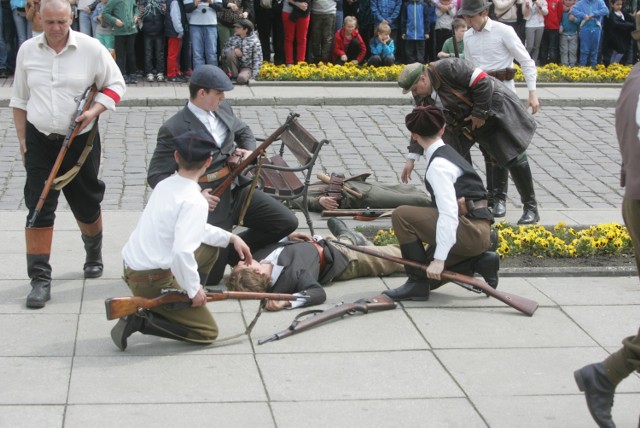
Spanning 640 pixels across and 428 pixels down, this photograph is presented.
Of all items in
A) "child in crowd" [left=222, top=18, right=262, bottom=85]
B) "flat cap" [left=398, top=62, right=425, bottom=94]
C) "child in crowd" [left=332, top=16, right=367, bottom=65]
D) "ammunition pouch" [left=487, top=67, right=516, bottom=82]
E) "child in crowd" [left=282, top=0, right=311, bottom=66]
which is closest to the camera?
"flat cap" [left=398, top=62, right=425, bottom=94]

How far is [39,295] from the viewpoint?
6.67 m

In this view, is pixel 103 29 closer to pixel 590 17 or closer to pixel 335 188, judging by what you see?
pixel 335 188

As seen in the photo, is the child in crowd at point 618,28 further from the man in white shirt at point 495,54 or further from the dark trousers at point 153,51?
the man in white shirt at point 495,54

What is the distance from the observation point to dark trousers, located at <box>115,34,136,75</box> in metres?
15.1

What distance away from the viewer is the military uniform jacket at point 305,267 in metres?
6.69

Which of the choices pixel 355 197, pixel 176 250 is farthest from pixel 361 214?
pixel 176 250

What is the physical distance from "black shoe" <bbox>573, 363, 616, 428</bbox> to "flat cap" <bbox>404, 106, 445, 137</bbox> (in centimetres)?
211

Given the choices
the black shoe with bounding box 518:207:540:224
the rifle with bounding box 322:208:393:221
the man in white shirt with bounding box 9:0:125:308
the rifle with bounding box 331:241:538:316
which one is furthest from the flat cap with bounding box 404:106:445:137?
the black shoe with bounding box 518:207:540:224

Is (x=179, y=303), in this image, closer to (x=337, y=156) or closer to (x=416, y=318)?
(x=416, y=318)

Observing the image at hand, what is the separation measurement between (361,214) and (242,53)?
264 inches

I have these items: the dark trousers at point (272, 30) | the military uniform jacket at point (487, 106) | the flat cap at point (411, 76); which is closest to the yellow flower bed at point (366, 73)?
the dark trousers at point (272, 30)

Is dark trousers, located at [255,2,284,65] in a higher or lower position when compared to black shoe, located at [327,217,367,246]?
higher

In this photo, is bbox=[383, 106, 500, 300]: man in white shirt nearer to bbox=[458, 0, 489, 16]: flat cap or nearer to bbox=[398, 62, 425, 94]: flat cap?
bbox=[398, 62, 425, 94]: flat cap

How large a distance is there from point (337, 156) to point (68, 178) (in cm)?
492
